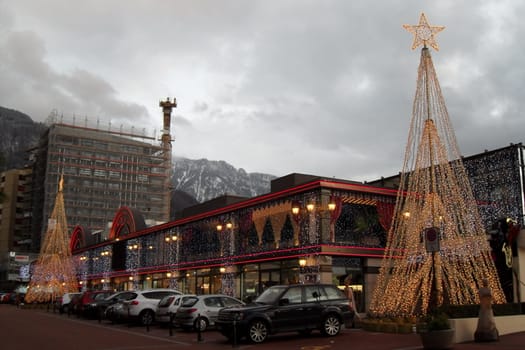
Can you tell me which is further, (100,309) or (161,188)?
(161,188)

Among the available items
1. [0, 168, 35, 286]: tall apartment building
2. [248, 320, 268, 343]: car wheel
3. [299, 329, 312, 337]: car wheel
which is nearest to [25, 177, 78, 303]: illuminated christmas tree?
[299, 329, 312, 337]: car wheel

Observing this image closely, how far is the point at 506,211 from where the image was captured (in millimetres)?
36281

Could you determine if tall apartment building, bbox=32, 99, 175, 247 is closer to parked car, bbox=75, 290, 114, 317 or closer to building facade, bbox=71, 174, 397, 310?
building facade, bbox=71, 174, 397, 310

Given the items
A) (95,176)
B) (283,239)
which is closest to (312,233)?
(283,239)

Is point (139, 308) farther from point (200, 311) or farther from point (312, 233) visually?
point (312, 233)

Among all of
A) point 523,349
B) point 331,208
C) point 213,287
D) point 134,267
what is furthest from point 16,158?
point 523,349

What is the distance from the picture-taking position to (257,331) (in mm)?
18219

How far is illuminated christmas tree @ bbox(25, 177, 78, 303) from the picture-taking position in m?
55.1

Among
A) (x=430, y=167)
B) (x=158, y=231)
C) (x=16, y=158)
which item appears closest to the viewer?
(x=430, y=167)

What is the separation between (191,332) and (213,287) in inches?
754

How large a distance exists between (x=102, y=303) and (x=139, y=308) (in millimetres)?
5748

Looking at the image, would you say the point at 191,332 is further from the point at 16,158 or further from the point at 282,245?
the point at 16,158

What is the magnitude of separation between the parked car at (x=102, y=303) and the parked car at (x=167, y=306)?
274cm

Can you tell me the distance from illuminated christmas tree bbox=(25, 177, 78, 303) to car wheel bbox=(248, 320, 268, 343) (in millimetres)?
40649
